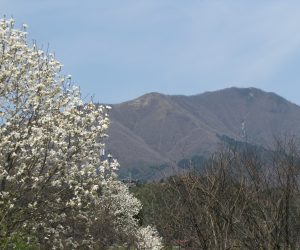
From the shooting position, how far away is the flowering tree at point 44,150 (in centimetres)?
1586

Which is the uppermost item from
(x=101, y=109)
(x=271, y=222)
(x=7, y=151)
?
(x=101, y=109)

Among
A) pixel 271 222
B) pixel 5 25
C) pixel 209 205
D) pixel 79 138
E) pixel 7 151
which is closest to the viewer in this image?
pixel 7 151

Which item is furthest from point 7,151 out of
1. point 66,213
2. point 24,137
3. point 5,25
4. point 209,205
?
point 209,205

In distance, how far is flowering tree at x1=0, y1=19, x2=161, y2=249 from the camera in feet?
52.0

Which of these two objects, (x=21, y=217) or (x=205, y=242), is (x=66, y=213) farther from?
(x=205, y=242)

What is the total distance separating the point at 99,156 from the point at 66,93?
100 inches

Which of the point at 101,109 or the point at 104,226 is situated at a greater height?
the point at 101,109

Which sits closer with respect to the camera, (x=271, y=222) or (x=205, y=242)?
(x=205, y=242)

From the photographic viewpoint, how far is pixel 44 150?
16391 millimetres

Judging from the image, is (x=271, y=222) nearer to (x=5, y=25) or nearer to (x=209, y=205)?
(x=209, y=205)

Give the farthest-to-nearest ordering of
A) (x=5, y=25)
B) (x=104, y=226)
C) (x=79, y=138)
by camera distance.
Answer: (x=104, y=226), (x=5, y=25), (x=79, y=138)

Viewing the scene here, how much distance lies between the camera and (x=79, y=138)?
17.3 m

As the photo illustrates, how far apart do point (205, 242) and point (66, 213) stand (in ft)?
16.9

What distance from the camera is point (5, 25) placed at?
1841cm
